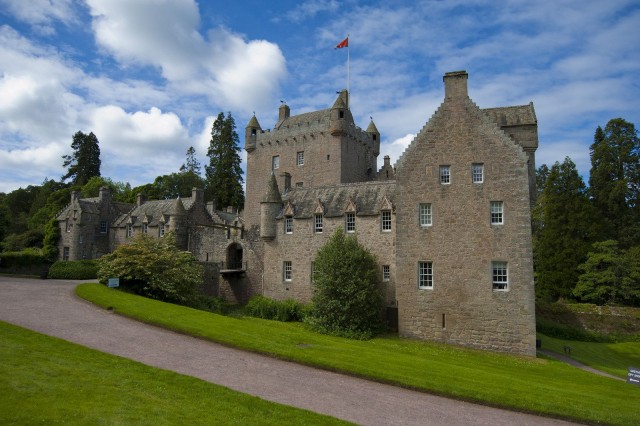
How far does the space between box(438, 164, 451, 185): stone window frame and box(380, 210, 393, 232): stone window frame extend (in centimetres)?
530

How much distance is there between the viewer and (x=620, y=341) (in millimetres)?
36625

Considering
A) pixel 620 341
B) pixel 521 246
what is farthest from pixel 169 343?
pixel 620 341

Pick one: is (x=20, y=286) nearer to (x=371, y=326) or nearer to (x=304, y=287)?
(x=304, y=287)

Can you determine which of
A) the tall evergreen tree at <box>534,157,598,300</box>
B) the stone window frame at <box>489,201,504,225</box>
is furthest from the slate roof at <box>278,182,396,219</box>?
the tall evergreen tree at <box>534,157,598,300</box>

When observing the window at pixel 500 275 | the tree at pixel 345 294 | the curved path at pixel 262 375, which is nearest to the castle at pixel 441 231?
the window at pixel 500 275

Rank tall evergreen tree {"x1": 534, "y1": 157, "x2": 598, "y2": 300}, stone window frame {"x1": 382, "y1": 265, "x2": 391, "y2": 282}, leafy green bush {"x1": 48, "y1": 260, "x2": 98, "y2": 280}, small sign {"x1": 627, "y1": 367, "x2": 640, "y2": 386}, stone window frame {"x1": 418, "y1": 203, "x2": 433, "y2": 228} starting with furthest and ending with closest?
tall evergreen tree {"x1": 534, "y1": 157, "x2": 598, "y2": 300} → leafy green bush {"x1": 48, "y1": 260, "x2": 98, "y2": 280} → stone window frame {"x1": 382, "y1": 265, "x2": 391, "y2": 282} → stone window frame {"x1": 418, "y1": 203, "x2": 433, "y2": 228} → small sign {"x1": 627, "y1": 367, "x2": 640, "y2": 386}

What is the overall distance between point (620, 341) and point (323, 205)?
2659 centimetres

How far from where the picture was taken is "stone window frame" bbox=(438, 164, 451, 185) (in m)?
26.2

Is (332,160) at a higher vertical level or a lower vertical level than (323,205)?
higher

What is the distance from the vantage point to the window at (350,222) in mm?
31953

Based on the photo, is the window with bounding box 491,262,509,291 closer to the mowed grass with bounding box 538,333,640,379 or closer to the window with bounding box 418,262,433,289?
the window with bounding box 418,262,433,289

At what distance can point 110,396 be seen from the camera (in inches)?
424

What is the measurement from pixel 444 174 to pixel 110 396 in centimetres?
2089

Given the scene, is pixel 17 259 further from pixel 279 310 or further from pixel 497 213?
pixel 497 213
